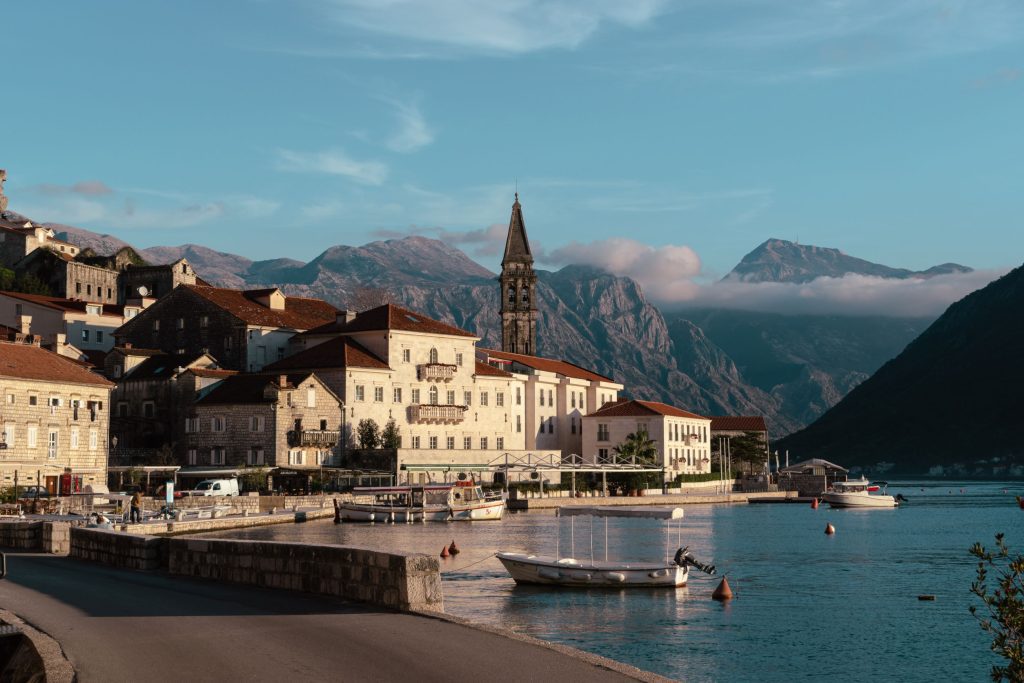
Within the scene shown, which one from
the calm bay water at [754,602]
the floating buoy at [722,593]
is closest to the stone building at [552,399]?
the calm bay water at [754,602]

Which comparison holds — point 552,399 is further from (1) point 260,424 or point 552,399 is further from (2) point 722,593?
(2) point 722,593

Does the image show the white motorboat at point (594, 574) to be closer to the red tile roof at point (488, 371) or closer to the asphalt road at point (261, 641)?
the asphalt road at point (261, 641)

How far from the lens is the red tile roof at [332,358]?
108375 mm

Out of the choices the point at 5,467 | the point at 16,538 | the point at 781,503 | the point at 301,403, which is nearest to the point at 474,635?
the point at 16,538

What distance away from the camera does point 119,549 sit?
3297cm

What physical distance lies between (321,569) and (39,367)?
Answer: 66.5 m

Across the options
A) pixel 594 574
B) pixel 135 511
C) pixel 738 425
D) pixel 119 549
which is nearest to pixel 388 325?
pixel 135 511

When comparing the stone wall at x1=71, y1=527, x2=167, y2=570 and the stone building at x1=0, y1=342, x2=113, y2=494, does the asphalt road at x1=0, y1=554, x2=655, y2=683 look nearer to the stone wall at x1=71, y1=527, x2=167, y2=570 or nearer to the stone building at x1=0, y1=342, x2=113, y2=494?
the stone wall at x1=71, y1=527, x2=167, y2=570

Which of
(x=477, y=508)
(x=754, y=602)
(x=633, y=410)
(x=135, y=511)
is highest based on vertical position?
(x=633, y=410)

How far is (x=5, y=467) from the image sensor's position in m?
80.8

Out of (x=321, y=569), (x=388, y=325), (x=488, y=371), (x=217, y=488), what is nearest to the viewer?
(x=321, y=569)

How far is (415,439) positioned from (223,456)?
18833 mm

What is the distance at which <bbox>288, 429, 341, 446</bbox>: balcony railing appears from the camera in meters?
102

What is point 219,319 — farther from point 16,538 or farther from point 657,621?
point 657,621
